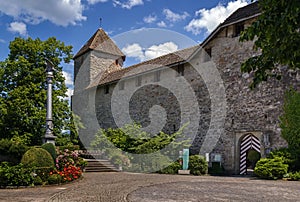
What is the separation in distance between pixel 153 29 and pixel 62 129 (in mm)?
9357

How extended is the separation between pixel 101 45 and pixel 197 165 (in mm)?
18136

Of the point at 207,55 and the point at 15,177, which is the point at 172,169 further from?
the point at 15,177

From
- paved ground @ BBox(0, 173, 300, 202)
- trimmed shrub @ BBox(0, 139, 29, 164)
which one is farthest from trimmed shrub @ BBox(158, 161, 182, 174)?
trimmed shrub @ BBox(0, 139, 29, 164)

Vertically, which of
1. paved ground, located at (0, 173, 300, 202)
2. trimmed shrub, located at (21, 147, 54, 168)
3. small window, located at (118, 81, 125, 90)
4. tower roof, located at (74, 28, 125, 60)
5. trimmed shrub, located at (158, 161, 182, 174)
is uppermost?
tower roof, located at (74, 28, 125, 60)

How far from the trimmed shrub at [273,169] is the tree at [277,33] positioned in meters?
9.67

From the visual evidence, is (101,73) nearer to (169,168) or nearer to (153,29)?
(153,29)

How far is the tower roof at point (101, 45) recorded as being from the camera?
2970cm

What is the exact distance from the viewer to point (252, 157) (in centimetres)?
2308

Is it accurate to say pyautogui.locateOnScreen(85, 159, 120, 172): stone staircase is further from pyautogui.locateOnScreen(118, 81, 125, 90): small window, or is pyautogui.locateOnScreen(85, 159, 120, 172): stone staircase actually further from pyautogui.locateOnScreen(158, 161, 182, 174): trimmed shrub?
pyautogui.locateOnScreen(118, 81, 125, 90): small window

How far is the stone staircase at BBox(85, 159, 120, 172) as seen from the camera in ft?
52.1

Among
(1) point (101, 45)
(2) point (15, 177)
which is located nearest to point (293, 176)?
(2) point (15, 177)

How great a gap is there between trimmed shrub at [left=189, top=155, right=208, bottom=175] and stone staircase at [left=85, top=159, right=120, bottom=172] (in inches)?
149

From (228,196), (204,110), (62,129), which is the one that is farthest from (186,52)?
(228,196)

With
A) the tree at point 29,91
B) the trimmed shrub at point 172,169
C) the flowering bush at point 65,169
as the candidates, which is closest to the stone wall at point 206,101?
the trimmed shrub at point 172,169
